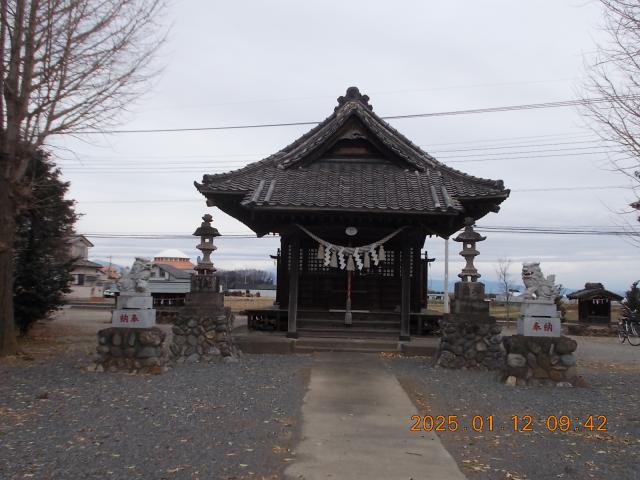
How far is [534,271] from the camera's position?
10227 millimetres

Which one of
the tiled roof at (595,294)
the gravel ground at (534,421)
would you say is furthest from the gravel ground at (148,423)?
the tiled roof at (595,294)

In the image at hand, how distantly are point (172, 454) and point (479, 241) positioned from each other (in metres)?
8.51

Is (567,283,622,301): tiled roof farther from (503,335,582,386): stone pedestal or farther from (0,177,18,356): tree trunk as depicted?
(0,177,18,356): tree trunk

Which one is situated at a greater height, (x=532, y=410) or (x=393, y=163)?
(x=393, y=163)

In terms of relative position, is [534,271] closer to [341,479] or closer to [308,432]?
[308,432]

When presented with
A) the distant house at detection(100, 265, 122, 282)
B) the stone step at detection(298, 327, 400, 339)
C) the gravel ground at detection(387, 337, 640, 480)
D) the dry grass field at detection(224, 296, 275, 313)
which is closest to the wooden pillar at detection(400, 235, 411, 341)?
the stone step at detection(298, 327, 400, 339)

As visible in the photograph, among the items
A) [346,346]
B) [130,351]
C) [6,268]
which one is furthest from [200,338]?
[6,268]

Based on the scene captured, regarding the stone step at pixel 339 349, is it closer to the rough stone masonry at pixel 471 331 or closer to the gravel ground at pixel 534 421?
the gravel ground at pixel 534 421

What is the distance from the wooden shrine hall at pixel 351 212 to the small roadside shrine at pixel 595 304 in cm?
1901

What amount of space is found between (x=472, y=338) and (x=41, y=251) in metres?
13.1

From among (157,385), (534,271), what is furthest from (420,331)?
(157,385)

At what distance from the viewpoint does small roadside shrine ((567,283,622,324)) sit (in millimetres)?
30531
